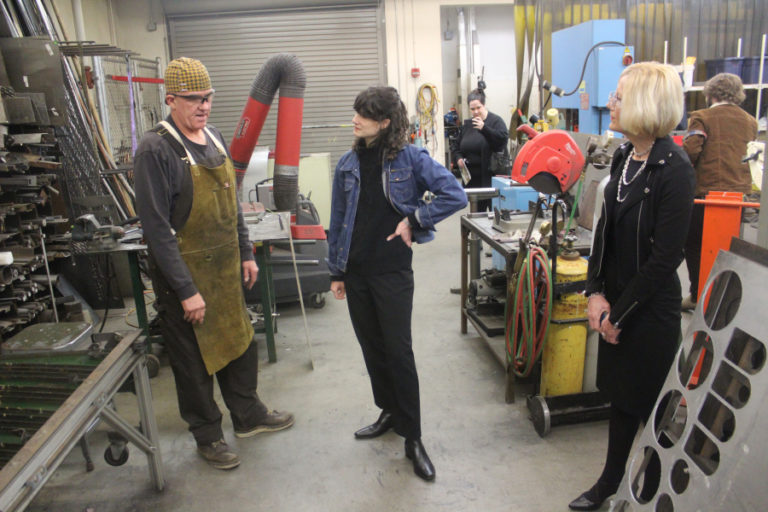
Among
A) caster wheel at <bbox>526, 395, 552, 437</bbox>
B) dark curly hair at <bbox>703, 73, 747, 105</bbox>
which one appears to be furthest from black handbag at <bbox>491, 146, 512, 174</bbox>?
caster wheel at <bbox>526, 395, 552, 437</bbox>

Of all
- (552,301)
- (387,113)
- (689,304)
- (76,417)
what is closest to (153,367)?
(76,417)

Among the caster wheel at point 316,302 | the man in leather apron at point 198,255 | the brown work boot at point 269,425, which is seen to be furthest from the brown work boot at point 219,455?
A: the caster wheel at point 316,302

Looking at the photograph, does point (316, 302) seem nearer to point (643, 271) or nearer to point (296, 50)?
point (643, 271)

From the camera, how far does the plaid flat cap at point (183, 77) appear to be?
2021mm

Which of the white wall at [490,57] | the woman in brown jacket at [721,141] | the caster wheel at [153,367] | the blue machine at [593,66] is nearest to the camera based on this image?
the caster wheel at [153,367]

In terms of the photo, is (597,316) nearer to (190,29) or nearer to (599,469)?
(599,469)

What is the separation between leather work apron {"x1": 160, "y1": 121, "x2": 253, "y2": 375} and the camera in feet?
7.00

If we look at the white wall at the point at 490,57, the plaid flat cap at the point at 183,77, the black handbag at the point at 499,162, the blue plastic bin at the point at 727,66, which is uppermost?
the white wall at the point at 490,57

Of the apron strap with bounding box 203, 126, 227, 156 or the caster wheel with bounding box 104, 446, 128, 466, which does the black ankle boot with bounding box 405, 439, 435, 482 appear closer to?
the caster wheel with bounding box 104, 446, 128, 466

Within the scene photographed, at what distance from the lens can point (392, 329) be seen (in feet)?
7.01

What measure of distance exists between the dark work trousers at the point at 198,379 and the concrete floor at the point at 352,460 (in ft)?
0.47

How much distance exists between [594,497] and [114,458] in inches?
71.1

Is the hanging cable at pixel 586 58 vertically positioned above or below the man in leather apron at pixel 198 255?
above

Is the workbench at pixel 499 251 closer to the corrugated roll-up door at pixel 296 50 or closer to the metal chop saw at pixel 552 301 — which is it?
the metal chop saw at pixel 552 301
